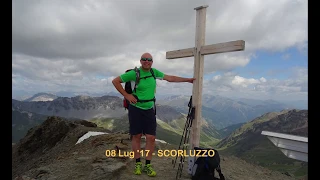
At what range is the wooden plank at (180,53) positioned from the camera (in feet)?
29.4

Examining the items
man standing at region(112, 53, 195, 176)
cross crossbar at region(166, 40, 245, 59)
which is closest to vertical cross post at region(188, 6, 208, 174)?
cross crossbar at region(166, 40, 245, 59)

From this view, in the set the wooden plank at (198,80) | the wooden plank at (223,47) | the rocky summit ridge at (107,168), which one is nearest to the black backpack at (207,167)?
the wooden plank at (198,80)

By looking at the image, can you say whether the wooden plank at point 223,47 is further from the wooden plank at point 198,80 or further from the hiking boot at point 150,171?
the hiking boot at point 150,171

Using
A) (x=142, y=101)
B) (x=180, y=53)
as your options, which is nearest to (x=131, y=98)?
(x=142, y=101)

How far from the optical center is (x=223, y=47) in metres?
7.85

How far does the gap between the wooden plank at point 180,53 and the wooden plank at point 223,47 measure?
0.55 metres

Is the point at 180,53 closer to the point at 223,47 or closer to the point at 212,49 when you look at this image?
the point at 212,49

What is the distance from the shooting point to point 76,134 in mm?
19141

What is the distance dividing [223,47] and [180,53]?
1963mm

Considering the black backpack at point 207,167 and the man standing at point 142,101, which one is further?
the black backpack at point 207,167
